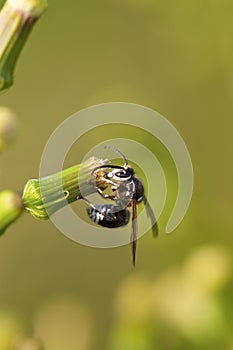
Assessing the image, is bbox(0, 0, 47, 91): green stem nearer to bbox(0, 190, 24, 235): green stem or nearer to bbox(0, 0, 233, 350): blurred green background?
bbox(0, 190, 24, 235): green stem

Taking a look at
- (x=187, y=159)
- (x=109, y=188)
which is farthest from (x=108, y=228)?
(x=187, y=159)

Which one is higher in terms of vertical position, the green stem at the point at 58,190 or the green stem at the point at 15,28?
the green stem at the point at 15,28

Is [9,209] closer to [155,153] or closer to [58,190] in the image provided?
[58,190]

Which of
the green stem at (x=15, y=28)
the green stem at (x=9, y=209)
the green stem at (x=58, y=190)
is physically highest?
the green stem at (x=15, y=28)

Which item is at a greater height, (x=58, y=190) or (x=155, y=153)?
(x=155, y=153)

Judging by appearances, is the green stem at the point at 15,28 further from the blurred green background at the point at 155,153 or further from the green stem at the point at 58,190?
the blurred green background at the point at 155,153

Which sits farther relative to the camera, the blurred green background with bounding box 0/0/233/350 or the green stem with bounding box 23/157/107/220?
the blurred green background with bounding box 0/0/233/350

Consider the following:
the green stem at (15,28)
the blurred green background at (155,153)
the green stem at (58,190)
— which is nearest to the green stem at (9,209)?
the green stem at (58,190)

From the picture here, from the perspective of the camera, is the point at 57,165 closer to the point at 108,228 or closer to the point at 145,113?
the point at 108,228

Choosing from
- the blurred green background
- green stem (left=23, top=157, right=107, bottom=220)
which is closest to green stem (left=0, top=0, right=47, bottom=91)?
green stem (left=23, top=157, right=107, bottom=220)

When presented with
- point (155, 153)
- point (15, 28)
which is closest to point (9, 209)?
point (15, 28)
